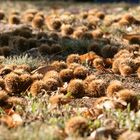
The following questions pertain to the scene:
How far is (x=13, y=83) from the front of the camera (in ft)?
15.3

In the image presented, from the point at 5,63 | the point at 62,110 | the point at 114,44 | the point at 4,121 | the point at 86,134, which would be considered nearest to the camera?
the point at 86,134

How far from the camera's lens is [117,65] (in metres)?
5.35

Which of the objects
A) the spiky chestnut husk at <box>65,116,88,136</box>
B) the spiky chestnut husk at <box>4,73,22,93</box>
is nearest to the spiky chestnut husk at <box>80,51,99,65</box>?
the spiky chestnut husk at <box>4,73,22,93</box>

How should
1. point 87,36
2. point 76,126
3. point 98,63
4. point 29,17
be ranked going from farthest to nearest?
point 29,17
point 87,36
point 98,63
point 76,126

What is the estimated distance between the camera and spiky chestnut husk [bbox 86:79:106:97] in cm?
453

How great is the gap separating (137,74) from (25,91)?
47.9 inches

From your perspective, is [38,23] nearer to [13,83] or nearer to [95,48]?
[95,48]

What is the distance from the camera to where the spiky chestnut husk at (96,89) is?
4.53 meters

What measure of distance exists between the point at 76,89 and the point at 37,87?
0.34 m

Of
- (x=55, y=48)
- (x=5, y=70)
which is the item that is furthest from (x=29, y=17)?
(x=5, y=70)

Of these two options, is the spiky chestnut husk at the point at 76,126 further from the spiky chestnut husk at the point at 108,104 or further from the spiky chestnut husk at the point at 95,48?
the spiky chestnut husk at the point at 95,48

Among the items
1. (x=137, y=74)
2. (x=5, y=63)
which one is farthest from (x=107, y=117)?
(x=5, y=63)

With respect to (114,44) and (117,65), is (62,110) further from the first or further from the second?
(114,44)

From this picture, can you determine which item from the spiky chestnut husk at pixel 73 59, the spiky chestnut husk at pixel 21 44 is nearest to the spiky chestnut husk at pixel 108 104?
the spiky chestnut husk at pixel 73 59
